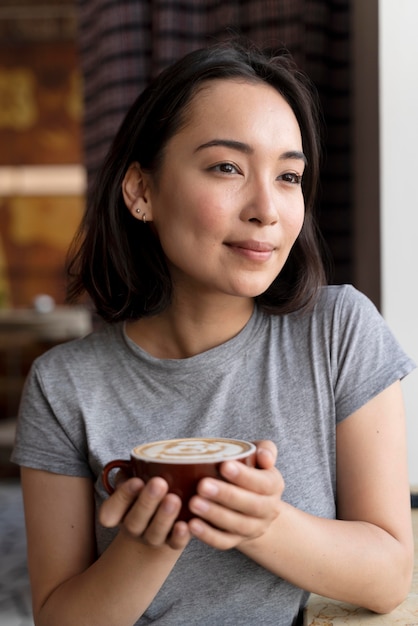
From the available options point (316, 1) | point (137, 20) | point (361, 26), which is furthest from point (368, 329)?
point (137, 20)

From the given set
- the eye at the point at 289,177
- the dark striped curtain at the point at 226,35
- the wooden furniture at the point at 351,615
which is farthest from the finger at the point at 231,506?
the dark striped curtain at the point at 226,35

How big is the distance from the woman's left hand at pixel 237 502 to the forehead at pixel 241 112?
0.45 meters

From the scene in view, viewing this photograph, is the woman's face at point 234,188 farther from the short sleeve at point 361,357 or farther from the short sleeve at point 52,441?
the short sleeve at point 52,441

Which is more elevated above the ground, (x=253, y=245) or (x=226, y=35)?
(x=226, y=35)

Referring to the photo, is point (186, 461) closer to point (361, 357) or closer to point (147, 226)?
point (361, 357)

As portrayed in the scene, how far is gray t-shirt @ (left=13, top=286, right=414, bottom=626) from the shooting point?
1.03 metres

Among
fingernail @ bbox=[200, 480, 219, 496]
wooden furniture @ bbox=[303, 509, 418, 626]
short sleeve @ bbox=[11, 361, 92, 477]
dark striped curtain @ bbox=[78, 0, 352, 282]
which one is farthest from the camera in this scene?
dark striped curtain @ bbox=[78, 0, 352, 282]

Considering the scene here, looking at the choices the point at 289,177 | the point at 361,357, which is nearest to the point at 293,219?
the point at 289,177

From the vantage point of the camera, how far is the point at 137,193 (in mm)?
1168

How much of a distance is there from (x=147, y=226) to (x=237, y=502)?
613 mm

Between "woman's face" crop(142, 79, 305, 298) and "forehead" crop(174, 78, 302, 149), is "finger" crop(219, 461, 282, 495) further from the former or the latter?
"forehead" crop(174, 78, 302, 149)

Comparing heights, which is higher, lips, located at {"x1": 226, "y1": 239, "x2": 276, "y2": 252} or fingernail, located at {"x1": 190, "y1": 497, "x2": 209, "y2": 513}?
lips, located at {"x1": 226, "y1": 239, "x2": 276, "y2": 252}

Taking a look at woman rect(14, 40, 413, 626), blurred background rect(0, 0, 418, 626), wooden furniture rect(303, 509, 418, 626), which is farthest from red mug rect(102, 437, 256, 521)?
blurred background rect(0, 0, 418, 626)

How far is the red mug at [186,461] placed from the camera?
717 mm
